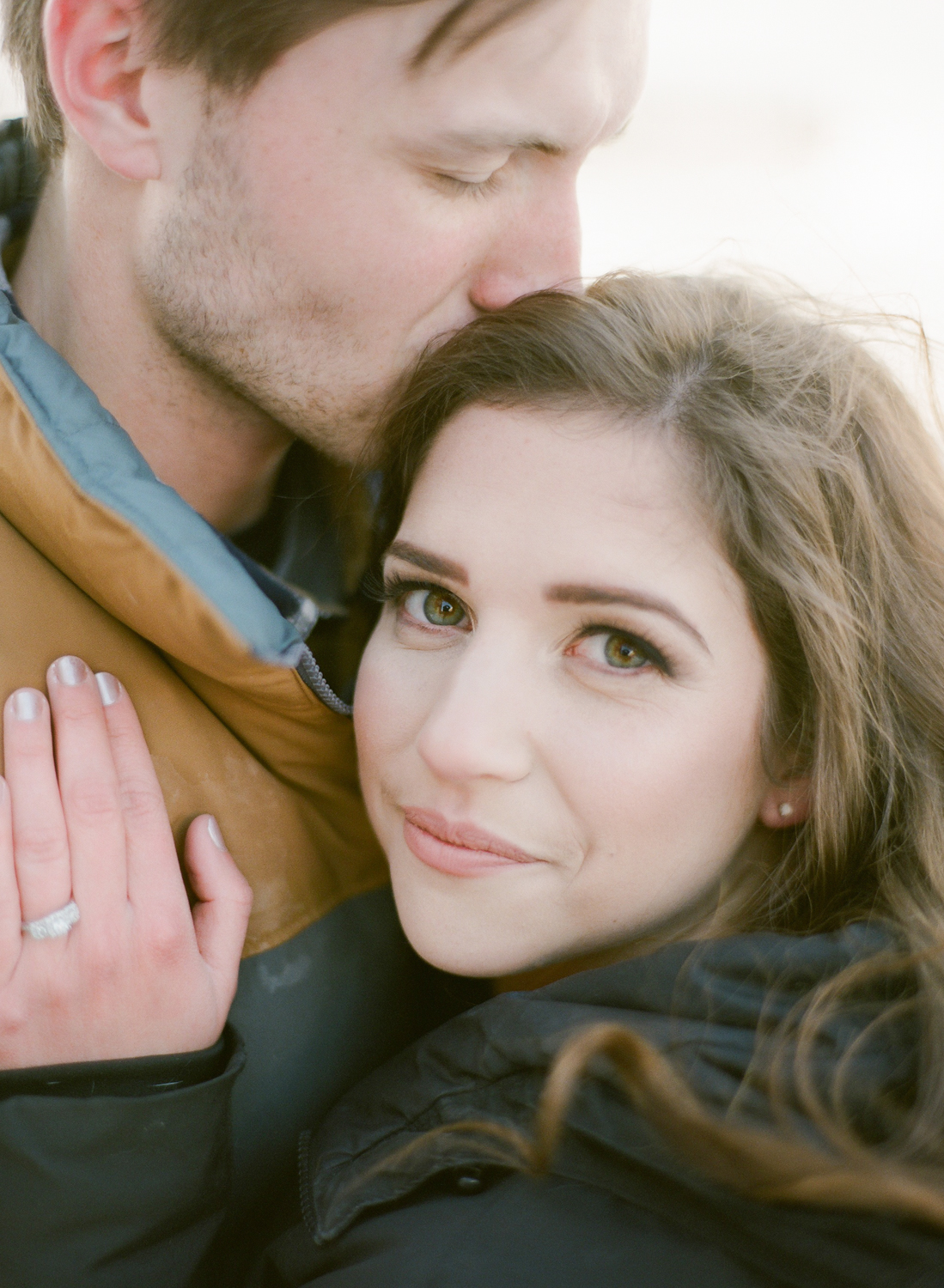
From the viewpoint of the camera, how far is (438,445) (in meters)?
1.45

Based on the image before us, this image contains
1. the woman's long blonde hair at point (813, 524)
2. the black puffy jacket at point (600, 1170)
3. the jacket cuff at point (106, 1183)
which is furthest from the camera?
the woman's long blonde hair at point (813, 524)

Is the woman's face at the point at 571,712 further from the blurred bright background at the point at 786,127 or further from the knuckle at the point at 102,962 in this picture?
the blurred bright background at the point at 786,127

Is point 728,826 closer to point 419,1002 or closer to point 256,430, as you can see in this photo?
point 419,1002

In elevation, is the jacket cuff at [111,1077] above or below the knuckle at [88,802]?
below

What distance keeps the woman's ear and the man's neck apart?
1.03m

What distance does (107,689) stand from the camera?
127 centimetres

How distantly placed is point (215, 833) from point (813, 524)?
882mm

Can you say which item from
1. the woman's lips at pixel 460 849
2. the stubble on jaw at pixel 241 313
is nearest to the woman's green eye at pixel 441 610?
the woman's lips at pixel 460 849

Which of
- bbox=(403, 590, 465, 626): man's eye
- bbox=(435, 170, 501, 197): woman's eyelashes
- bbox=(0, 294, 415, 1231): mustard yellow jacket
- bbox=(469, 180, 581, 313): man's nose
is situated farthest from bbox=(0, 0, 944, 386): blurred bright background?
bbox=(0, 294, 415, 1231): mustard yellow jacket

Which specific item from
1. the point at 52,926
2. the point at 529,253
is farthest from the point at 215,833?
the point at 529,253

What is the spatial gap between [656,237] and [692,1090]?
287 centimetres

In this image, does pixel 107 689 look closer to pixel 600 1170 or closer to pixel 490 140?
pixel 600 1170

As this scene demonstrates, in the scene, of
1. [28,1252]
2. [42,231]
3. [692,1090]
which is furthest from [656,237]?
[28,1252]

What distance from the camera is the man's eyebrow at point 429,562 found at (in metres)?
1.31
